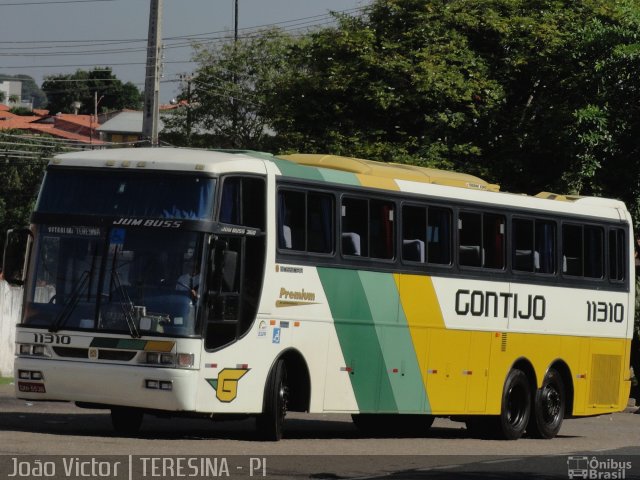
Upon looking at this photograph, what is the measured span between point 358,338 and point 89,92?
15996cm

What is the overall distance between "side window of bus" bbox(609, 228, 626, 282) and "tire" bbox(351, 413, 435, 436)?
3.90 metres

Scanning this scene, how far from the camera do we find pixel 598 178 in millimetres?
31406

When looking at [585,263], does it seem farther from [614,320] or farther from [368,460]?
[368,460]

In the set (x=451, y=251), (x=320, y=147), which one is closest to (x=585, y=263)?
(x=451, y=251)

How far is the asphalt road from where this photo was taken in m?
12.8

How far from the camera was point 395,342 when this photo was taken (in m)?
18.2

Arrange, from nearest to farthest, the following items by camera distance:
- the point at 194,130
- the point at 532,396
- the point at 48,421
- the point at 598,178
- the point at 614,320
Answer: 1. the point at 48,421
2. the point at 532,396
3. the point at 614,320
4. the point at 598,178
5. the point at 194,130

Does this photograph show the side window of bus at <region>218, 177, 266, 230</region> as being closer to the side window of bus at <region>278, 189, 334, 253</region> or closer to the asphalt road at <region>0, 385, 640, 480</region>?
the side window of bus at <region>278, 189, 334, 253</region>

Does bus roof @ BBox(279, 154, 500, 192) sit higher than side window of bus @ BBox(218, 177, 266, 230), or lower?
higher

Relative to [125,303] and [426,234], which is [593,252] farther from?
[125,303]

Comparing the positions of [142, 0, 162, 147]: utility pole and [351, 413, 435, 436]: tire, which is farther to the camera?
[142, 0, 162, 147]: utility pole

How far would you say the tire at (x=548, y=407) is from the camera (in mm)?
20844

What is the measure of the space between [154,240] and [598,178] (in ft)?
58.6

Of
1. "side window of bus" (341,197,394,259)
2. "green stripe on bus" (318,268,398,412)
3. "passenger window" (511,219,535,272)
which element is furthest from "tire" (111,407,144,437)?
"passenger window" (511,219,535,272)
